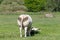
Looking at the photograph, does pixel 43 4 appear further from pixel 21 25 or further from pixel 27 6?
pixel 21 25

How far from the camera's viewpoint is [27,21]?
16.1 metres

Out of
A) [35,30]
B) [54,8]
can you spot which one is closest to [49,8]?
[54,8]

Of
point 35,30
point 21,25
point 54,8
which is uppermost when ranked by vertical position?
point 21,25

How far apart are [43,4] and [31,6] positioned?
10.8ft

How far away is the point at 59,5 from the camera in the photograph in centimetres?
6556

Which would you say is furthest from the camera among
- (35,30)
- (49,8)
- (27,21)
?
(49,8)

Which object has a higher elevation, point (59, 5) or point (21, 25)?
point (21, 25)

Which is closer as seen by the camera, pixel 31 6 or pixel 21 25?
pixel 21 25

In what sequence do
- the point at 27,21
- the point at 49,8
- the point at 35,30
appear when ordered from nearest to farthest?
the point at 27,21 → the point at 35,30 → the point at 49,8

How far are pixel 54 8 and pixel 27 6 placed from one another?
293 inches

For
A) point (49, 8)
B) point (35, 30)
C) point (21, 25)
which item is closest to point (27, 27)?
Answer: point (21, 25)

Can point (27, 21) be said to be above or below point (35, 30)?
above

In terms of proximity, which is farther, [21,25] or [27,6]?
[27,6]

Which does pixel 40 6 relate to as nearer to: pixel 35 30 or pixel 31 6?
pixel 31 6
